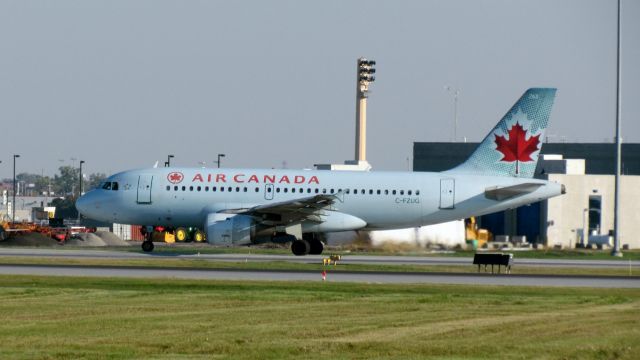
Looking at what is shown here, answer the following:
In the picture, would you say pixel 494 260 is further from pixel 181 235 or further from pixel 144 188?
pixel 181 235

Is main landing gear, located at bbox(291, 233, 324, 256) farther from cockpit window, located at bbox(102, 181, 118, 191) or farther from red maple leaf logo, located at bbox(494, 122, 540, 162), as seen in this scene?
red maple leaf logo, located at bbox(494, 122, 540, 162)

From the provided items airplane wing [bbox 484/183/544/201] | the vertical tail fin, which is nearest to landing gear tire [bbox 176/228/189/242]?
the vertical tail fin

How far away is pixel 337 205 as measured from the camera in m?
65.3

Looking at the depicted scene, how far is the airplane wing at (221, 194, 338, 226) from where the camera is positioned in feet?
204

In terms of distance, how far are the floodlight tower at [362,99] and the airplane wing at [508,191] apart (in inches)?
3327

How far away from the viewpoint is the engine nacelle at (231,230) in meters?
62.6

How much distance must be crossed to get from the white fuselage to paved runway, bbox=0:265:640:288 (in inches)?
534

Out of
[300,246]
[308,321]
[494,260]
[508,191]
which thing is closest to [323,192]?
[300,246]

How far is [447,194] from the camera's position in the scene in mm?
65562

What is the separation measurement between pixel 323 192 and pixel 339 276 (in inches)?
692

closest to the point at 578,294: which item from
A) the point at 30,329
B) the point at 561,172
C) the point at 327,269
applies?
the point at 327,269

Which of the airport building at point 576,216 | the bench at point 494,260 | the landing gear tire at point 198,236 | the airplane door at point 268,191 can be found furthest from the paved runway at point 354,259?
the airport building at point 576,216

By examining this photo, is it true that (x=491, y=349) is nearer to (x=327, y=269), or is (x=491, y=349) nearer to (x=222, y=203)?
(x=327, y=269)

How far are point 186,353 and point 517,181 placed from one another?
43.3m
